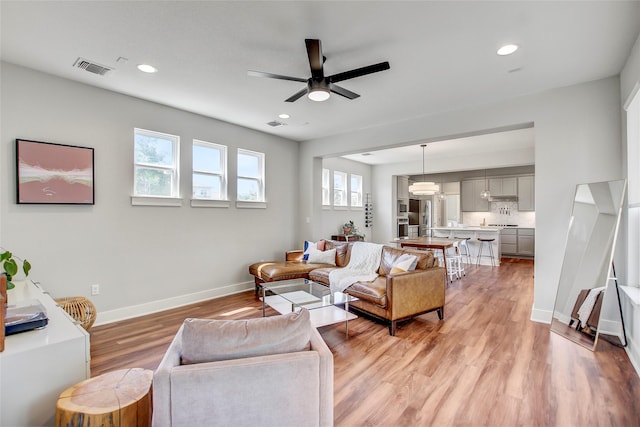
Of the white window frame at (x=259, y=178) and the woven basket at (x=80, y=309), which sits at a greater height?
the white window frame at (x=259, y=178)

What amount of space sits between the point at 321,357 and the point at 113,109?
397 centimetres

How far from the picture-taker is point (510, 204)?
918 cm

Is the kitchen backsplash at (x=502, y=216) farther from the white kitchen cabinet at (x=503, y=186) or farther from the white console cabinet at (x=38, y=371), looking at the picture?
the white console cabinet at (x=38, y=371)

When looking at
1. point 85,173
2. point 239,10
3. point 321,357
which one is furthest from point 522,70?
point 85,173

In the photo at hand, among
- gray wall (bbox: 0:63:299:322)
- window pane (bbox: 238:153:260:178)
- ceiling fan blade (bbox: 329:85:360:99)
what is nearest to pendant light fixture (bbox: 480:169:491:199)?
window pane (bbox: 238:153:260:178)

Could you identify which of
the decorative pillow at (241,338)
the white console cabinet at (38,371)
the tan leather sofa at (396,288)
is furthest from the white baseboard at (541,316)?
the white console cabinet at (38,371)

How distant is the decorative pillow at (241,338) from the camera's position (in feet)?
4.54

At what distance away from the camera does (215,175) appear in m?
4.88

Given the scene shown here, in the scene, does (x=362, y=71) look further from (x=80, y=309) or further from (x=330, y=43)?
(x=80, y=309)

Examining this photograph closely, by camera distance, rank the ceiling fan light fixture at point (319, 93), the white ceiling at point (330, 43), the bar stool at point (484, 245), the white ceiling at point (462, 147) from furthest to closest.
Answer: the bar stool at point (484, 245)
the white ceiling at point (462, 147)
the ceiling fan light fixture at point (319, 93)
the white ceiling at point (330, 43)

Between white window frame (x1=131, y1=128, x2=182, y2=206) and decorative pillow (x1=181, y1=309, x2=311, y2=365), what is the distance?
313 centimetres

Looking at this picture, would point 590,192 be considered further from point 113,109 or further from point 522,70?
point 113,109

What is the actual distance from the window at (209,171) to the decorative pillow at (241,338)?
11.5ft

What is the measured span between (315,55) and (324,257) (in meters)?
3.27
